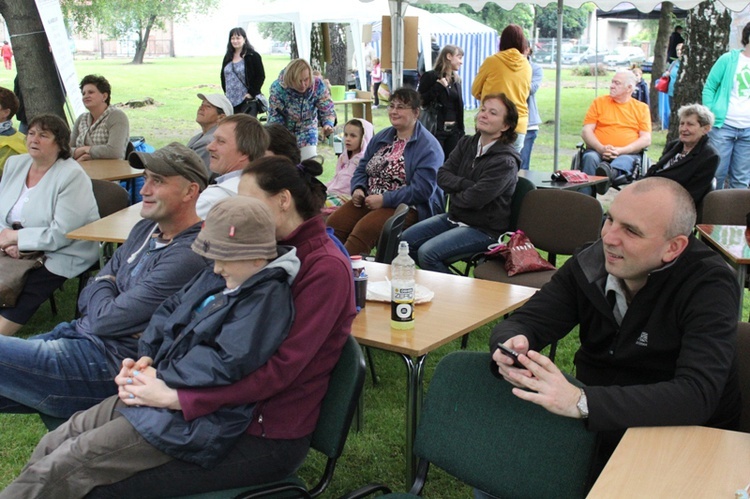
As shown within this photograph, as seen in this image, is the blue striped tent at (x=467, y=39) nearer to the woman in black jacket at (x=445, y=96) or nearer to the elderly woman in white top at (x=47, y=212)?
the woman in black jacket at (x=445, y=96)

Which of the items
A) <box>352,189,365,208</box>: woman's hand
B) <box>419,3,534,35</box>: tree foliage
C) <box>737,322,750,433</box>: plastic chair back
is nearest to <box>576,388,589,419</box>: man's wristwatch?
<box>737,322,750,433</box>: plastic chair back

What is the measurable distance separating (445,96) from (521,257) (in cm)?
432

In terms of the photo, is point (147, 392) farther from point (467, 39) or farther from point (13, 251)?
point (467, 39)

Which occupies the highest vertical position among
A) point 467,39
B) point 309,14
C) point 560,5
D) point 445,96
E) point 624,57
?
point 309,14

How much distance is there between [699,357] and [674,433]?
210 mm

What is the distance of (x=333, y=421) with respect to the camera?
219 centimetres

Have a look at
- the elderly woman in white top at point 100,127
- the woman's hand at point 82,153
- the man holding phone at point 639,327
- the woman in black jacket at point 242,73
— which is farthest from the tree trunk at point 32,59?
the man holding phone at point 639,327

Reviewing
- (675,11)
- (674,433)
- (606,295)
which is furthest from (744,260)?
(675,11)

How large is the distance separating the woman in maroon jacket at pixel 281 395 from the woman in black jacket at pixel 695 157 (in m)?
4.24

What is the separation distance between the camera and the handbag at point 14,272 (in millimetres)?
4164

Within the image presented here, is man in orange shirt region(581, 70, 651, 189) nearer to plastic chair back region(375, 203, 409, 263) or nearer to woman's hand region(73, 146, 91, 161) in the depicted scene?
plastic chair back region(375, 203, 409, 263)

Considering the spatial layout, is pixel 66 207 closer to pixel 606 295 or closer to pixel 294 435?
pixel 294 435

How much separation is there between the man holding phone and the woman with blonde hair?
18.1ft

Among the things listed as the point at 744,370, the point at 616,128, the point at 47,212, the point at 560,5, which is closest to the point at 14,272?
the point at 47,212
